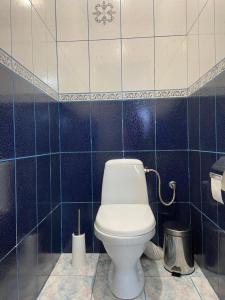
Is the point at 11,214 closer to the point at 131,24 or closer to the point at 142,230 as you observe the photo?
the point at 142,230

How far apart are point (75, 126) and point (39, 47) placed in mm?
614

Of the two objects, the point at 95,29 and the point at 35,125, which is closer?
the point at 35,125

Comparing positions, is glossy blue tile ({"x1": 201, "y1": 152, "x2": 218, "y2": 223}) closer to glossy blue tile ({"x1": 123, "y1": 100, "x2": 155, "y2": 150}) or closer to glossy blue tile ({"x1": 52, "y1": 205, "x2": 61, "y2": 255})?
glossy blue tile ({"x1": 123, "y1": 100, "x2": 155, "y2": 150})

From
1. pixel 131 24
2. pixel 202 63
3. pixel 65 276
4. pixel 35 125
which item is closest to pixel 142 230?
pixel 65 276

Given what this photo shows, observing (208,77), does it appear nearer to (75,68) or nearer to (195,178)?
(195,178)

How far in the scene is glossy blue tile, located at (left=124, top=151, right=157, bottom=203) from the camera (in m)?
1.74

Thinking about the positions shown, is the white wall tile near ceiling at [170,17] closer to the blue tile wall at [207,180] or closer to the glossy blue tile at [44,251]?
the blue tile wall at [207,180]

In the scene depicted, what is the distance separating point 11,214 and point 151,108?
1229 millimetres

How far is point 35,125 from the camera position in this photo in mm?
1283

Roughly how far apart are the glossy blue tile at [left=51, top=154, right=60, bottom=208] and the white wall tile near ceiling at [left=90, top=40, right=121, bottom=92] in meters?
0.63

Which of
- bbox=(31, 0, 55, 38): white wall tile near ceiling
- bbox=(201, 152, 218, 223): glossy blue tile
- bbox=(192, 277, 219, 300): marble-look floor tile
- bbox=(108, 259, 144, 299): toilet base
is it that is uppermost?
bbox=(31, 0, 55, 38): white wall tile near ceiling

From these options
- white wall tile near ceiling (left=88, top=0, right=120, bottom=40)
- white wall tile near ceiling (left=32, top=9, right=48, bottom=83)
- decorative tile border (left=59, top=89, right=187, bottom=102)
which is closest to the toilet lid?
decorative tile border (left=59, top=89, right=187, bottom=102)

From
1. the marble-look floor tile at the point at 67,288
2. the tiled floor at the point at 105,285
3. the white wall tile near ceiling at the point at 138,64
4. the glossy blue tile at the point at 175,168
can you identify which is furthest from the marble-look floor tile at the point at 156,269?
the white wall tile near ceiling at the point at 138,64

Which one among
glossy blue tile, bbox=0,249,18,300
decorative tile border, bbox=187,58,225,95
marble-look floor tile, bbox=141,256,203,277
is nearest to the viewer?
glossy blue tile, bbox=0,249,18,300
